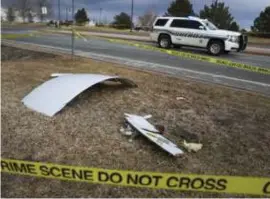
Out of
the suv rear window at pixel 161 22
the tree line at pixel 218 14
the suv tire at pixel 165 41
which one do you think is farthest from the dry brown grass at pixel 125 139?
the tree line at pixel 218 14

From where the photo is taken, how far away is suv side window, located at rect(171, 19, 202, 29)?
18.2 m

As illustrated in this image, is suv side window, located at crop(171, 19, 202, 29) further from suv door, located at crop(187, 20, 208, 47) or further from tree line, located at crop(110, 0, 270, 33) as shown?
tree line, located at crop(110, 0, 270, 33)

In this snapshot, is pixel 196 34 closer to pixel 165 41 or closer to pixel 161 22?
pixel 165 41

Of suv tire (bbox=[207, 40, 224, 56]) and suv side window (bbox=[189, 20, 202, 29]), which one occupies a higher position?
suv side window (bbox=[189, 20, 202, 29])

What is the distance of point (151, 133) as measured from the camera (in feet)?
16.2

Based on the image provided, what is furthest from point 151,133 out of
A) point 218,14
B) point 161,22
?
point 218,14

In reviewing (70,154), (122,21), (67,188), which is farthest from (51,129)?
(122,21)

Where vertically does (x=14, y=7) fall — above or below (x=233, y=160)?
above

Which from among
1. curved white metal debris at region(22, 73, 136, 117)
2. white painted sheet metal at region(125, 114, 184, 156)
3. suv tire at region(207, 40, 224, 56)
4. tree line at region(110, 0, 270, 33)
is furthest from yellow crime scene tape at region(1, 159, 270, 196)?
tree line at region(110, 0, 270, 33)

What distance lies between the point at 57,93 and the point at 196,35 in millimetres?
13337

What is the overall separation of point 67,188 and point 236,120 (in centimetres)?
332

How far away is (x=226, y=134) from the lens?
526cm

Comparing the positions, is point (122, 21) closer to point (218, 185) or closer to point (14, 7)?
point (14, 7)

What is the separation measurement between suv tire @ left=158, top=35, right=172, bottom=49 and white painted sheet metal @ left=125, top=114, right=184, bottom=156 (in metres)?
14.4
